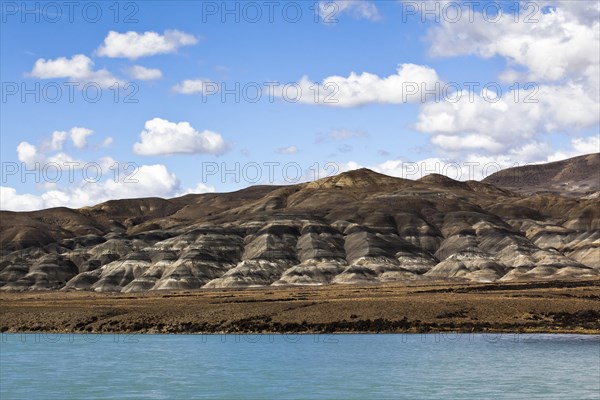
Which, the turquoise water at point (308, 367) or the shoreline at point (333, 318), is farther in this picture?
the shoreline at point (333, 318)

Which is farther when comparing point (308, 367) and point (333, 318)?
point (333, 318)

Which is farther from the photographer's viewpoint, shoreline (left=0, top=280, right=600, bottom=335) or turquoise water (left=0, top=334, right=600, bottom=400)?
shoreline (left=0, top=280, right=600, bottom=335)

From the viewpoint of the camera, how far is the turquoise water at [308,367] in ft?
158

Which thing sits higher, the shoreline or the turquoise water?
the shoreline

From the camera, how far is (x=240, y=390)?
1949 inches

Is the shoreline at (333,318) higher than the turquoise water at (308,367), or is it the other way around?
the shoreline at (333,318)

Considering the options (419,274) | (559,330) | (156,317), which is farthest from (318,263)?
(559,330)

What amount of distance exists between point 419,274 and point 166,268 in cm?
5751

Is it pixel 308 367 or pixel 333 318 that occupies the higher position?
pixel 333 318

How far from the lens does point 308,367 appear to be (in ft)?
192

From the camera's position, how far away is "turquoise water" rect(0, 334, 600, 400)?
4819 centimetres

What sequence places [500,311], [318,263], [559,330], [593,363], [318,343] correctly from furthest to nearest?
[318,263] < [500,311] < [559,330] < [318,343] < [593,363]

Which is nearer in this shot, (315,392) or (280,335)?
(315,392)

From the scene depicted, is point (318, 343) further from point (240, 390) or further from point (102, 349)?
point (240, 390)
